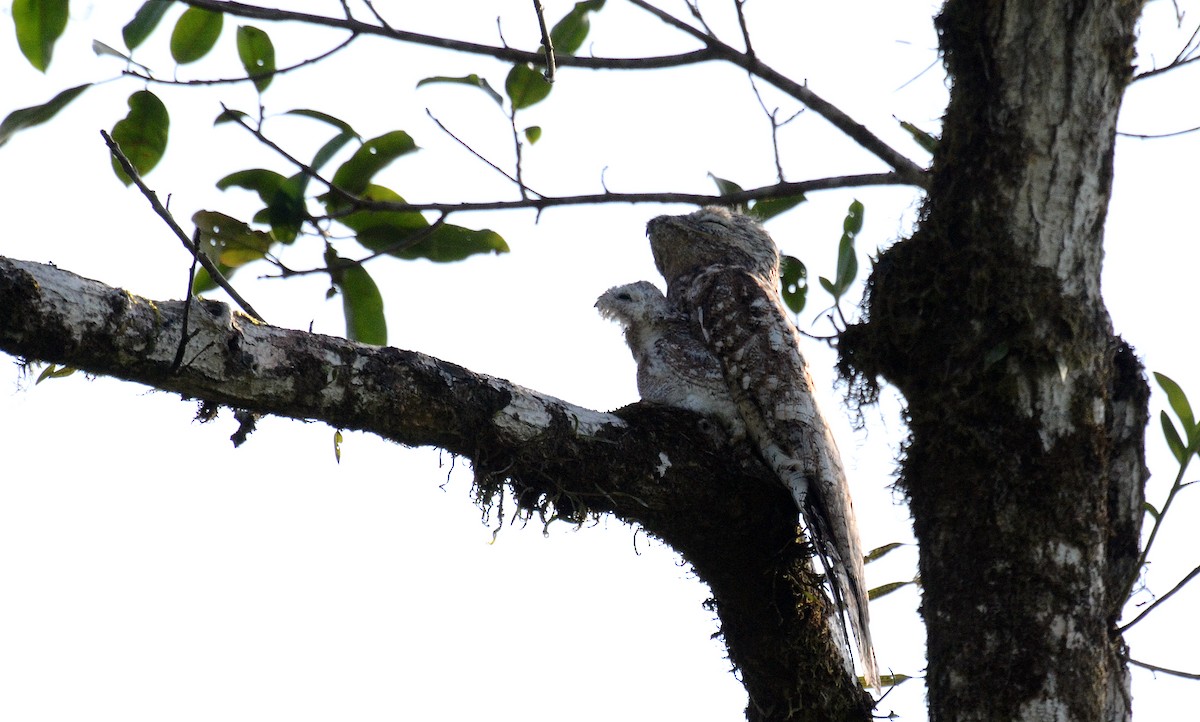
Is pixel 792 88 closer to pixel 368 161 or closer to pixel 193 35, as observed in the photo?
pixel 368 161

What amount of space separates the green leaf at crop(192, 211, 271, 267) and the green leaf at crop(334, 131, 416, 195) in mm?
253

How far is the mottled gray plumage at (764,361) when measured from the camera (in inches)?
132

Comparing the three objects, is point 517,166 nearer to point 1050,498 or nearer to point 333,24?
point 333,24

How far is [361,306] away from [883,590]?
1.82 m

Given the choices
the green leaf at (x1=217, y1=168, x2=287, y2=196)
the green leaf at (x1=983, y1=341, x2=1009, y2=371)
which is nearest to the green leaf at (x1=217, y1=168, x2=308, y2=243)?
the green leaf at (x1=217, y1=168, x2=287, y2=196)

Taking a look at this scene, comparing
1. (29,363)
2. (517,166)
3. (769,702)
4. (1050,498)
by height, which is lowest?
(769,702)

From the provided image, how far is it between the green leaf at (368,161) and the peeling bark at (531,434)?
18.3 inches

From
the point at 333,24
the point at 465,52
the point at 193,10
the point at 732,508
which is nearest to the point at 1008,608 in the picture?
the point at 732,508

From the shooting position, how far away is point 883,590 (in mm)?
3326

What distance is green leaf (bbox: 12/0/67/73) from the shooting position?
256cm

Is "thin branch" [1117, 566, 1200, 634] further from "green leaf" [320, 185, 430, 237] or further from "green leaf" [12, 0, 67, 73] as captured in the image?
"green leaf" [12, 0, 67, 73]

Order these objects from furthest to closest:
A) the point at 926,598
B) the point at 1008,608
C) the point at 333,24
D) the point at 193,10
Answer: the point at 193,10 < the point at 333,24 < the point at 926,598 < the point at 1008,608

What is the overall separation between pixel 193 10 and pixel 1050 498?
239cm

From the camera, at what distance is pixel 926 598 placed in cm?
226
